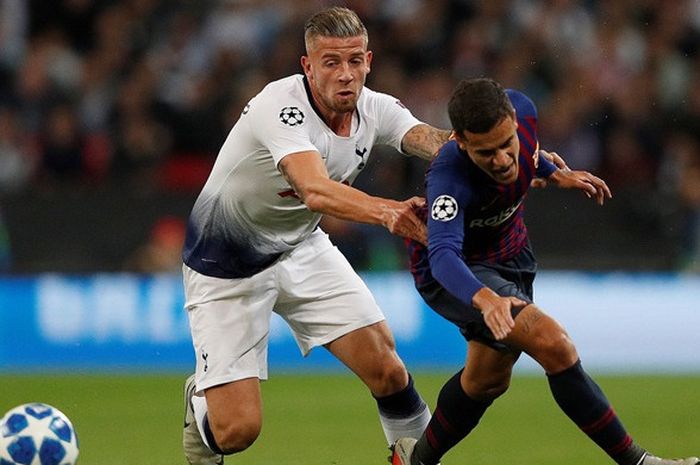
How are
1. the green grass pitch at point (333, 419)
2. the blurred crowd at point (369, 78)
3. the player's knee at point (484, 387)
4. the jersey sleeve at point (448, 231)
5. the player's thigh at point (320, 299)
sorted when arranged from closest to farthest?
the jersey sleeve at point (448, 231)
the player's knee at point (484, 387)
the player's thigh at point (320, 299)
the green grass pitch at point (333, 419)
the blurred crowd at point (369, 78)

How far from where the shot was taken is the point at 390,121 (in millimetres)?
6816

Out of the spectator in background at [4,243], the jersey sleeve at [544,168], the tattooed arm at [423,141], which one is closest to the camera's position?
the jersey sleeve at [544,168]

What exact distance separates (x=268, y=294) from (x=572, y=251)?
6.44 meters

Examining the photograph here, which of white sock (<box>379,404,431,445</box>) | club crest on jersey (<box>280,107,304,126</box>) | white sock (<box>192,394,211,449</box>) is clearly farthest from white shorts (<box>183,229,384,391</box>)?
club crest on jersey (<box>280,107,304,126</box>)

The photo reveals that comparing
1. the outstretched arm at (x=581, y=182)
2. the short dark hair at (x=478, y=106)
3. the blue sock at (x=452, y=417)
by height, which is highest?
the short dark hair at (x=478, y=106)

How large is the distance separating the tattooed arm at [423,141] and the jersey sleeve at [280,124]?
0.59 metres

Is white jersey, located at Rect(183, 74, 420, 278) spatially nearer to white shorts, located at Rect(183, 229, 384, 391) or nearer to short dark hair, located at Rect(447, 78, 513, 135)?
white shorts, located at Rect(183, 229, 384, 391)

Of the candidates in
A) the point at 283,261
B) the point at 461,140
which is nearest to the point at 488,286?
the point at 461,140

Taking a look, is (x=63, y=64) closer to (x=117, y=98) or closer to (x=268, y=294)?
(x=117, y=98)

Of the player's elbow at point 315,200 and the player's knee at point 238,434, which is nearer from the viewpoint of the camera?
the player's elbow at point 315,200

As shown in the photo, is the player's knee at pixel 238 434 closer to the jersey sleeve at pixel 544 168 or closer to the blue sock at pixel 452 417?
the blue sock at pixel 452 417

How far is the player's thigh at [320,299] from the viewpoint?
22.7ft

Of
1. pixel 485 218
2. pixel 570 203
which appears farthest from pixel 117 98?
pixel 485 218

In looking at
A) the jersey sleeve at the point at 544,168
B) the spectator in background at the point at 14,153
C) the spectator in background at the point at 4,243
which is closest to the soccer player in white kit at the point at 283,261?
the jersey sleeve at the point at 544,168
